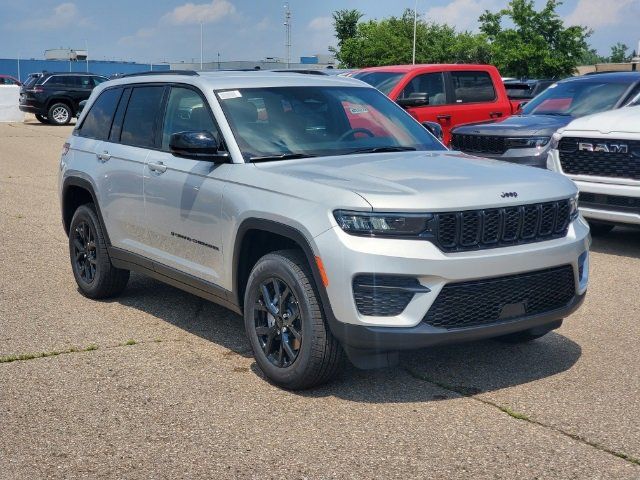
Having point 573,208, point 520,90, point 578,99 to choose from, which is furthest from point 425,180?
point 520,90

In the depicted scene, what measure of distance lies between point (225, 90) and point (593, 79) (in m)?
7.36

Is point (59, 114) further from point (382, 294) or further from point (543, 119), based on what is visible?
point (382, 294)

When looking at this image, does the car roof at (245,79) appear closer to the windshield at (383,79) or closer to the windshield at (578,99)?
the windshield at (578,99)

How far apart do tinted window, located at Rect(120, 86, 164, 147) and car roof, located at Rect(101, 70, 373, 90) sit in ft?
0.32

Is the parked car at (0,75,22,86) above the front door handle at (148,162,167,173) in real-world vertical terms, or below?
above

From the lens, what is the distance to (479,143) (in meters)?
11.5

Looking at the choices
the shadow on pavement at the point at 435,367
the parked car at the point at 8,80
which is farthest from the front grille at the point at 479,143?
the parked car at the point at 8,80

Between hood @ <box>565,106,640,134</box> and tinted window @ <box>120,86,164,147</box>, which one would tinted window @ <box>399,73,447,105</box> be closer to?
hood @ <box>565,106,640,134</box>

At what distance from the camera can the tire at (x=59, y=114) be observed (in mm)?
32688

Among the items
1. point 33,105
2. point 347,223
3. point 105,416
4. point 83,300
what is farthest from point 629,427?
point 33,105

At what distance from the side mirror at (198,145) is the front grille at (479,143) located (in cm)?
609

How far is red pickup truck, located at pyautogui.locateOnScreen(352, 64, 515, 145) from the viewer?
14367mm

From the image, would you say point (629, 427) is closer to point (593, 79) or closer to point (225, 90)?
point (225, 90)

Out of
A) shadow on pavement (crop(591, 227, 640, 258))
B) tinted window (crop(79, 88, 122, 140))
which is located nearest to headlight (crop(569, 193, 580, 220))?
tinted window (crop(79, 88, 122, 140))
